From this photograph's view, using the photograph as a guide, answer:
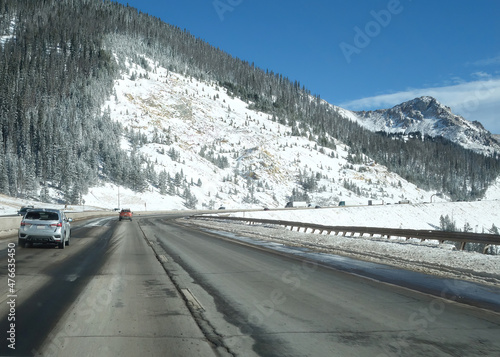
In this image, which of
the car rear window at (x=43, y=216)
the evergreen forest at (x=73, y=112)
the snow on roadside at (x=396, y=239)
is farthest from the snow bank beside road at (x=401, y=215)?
the car rear window at (x=43, y=216)

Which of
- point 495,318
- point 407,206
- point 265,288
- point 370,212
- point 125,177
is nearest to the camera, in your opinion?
point 495,318

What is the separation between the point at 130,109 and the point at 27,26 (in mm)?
87701

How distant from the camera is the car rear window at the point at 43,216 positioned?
53.4 feet

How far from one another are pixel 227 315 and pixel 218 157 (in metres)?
124

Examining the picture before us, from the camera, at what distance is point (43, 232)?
1602 cm

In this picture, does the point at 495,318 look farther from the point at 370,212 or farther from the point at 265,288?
the point at 370,212

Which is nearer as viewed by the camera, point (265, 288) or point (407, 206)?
point (265, 288)

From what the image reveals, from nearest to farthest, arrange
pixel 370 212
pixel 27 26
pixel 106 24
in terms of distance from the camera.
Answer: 1. pixel 370 212
2. pixel 27 26
3. pixel 106 24

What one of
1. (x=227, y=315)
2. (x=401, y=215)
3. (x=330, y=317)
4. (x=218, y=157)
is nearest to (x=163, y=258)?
(x=227, y=315)

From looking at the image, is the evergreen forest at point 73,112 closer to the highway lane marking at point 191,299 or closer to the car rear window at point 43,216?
the car rear window at point 43,216

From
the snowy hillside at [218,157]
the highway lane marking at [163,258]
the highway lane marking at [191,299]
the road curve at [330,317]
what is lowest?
the highway lane marking at [163,258]

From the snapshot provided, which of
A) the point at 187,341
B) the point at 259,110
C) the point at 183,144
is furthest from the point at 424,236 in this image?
the point at 259,110

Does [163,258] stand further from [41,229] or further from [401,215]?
[401,215]

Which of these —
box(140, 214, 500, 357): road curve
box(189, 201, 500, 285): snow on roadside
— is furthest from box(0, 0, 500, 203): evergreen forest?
box(140, 214, 500, 357): road curve
